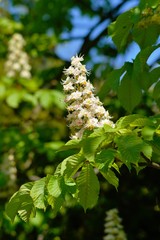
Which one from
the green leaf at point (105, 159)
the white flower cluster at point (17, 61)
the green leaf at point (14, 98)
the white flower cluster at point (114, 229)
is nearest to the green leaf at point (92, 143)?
the green leaf at point (105, 159)

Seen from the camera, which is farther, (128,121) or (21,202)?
(21,202)

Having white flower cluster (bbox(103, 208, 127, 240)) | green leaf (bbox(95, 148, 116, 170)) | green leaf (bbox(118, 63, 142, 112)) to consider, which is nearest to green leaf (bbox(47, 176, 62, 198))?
green leaf (bbox(95, 148, 116, 170))

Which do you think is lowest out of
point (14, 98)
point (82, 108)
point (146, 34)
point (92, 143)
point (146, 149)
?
point (146, 149)

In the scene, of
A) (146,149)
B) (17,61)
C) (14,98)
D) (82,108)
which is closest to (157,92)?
(82,108)

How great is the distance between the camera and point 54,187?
195 centimetres

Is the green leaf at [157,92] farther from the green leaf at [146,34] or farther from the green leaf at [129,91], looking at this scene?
the green leaf at [146,34]

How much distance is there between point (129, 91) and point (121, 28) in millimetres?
336

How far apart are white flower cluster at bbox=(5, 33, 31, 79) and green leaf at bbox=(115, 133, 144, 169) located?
182 inches

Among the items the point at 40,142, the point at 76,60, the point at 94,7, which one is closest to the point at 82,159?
the point at 76,60

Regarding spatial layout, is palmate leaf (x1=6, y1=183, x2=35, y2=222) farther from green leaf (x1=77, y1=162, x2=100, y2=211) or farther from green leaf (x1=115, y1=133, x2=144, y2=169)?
green leaf (x1=115, y1=133, x2=144, y2=169)

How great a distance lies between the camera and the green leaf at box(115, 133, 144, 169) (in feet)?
5.77

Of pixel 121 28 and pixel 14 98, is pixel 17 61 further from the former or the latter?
pixel 121 28

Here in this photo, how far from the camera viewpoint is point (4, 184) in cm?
470

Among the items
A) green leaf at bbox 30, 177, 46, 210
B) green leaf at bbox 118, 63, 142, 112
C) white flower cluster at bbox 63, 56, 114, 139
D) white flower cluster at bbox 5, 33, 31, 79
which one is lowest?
green leaf at bbox 30, 177, 46, 210
